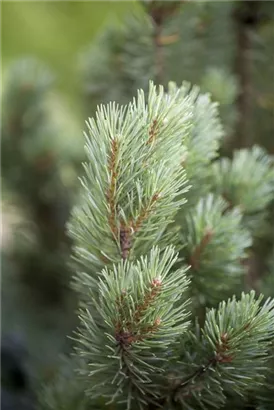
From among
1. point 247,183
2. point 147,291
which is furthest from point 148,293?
point 247,183

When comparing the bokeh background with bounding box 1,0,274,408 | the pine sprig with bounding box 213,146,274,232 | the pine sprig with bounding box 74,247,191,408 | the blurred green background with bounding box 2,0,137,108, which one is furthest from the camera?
the blurred green background with bounding box 2,0,137,108

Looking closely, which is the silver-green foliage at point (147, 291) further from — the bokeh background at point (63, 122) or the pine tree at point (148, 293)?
the bokeh background at point (63, 122)

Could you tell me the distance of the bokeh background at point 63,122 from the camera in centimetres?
54

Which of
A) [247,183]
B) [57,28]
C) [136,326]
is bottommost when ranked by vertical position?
[136,326]

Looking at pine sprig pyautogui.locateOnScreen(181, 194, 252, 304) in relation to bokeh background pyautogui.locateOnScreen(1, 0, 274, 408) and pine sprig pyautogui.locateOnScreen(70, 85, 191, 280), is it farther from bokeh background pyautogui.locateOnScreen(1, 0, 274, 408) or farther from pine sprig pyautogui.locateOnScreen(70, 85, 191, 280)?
bokeh background pyautogui.locateOnScreen(1, 0, 274, 408)

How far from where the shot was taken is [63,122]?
77cm

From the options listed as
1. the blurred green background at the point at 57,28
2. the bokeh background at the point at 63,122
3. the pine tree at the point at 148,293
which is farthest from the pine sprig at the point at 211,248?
the blurred green background at the point at 57,28

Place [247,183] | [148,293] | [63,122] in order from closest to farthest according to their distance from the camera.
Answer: [148,293] → [247,183] → [63,122]

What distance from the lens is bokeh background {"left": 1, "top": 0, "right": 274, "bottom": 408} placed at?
54cm

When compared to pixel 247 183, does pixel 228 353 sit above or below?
below

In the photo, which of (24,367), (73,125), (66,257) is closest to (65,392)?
(24,367)

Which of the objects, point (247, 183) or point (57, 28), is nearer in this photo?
point (247, 183)

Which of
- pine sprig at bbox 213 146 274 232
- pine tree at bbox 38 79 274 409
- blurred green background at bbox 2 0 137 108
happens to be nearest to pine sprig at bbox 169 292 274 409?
pine tree at bbox 38 79 274 409

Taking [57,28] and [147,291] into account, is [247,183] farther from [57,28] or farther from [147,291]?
[57,28]
